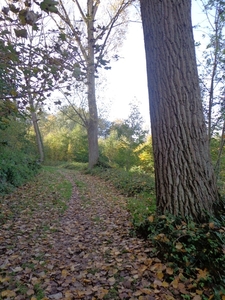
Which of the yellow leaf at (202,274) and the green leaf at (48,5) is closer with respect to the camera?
the green leaf at (48,5)

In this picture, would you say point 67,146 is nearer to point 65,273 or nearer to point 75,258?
point 75,258

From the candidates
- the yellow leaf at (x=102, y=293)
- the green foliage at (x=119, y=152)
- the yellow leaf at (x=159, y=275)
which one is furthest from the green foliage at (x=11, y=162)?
the green foliage at (x=119, y=152)

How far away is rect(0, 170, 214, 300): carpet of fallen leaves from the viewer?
2320mm

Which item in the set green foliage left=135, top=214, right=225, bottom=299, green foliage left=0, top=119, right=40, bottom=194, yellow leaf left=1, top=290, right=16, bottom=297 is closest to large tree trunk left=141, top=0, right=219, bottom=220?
green foliage left=135, top=214, right=225, bottom=299

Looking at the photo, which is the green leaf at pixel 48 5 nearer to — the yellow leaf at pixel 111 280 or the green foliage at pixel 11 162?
the yellow leaf at pixel 111 280

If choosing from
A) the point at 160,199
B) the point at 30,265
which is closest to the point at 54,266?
the point at 30,265

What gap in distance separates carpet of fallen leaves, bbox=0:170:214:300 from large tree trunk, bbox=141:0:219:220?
2.96 feet

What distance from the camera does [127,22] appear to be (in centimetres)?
1312

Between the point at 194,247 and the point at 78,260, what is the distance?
1.53 meters

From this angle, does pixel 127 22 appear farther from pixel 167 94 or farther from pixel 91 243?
pixel 91 243

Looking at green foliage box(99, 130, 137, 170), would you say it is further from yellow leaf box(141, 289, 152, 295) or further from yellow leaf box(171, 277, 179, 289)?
yellow leaf box(141, 289, 152, 295)

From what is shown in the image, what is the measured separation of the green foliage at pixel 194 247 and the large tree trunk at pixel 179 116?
227 mm

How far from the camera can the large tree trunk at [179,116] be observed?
10.2 ft

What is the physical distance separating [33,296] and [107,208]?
3.49 m
